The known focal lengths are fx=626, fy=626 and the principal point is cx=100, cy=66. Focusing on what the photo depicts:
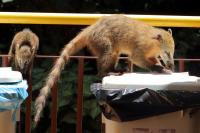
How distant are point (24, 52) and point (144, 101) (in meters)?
2.56

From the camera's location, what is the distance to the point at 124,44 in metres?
5.80

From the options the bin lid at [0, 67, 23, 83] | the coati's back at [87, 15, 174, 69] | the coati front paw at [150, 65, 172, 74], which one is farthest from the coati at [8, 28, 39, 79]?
the bin lid at [0, 67, 23, 83]

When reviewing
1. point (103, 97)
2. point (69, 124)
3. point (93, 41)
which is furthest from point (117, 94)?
point (69, 124)

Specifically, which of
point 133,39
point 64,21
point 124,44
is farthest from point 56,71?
point 133,39

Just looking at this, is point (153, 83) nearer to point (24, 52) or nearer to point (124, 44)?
point (124, 44)

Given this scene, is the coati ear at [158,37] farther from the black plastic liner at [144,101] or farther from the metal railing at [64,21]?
the black plastic liner at [144,101]

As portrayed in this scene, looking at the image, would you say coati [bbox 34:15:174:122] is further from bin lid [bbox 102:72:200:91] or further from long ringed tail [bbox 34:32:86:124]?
bin lid [bbox 102:72:200:91]

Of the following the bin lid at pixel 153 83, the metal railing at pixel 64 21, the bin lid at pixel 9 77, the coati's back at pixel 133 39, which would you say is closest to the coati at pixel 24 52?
the metal railing at pixel 64 21

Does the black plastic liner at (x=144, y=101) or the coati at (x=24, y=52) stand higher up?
the coati at (x=24, y=52)

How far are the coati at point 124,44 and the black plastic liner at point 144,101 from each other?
1.56m

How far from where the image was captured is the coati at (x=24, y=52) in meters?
5.70

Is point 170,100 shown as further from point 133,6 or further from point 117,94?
point 133,6

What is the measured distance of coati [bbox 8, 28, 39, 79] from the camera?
18.7ft

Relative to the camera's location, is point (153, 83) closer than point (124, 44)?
Yes
